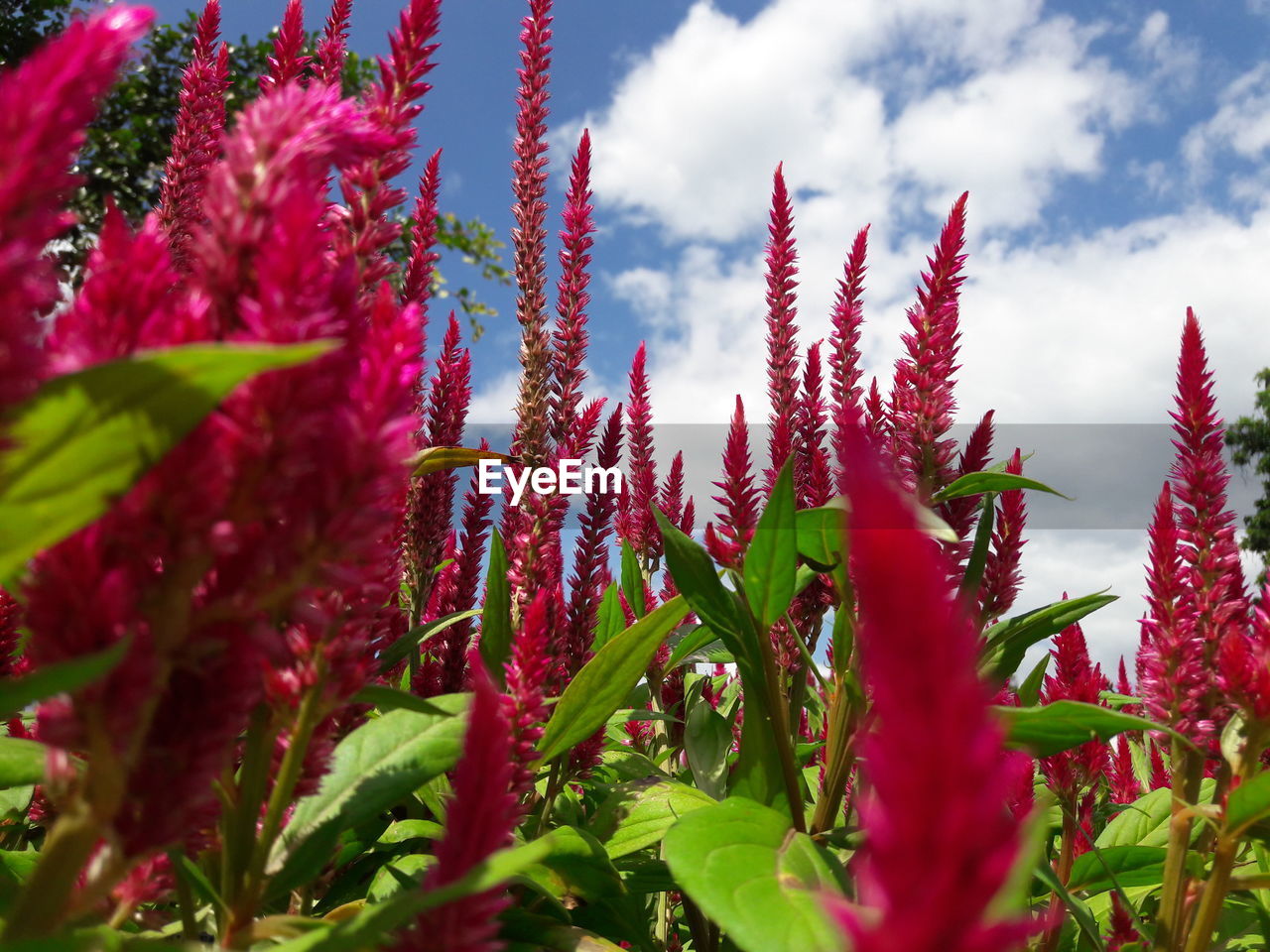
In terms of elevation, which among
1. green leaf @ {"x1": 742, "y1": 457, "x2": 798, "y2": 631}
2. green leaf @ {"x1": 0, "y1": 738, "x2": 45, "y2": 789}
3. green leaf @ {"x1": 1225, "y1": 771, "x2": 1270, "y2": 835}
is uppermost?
green leaf @ {"x1": 742, "y1": 457, "x2": 798, "y2": 631}

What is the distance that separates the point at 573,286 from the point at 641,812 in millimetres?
1708

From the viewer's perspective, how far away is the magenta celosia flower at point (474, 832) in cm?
57

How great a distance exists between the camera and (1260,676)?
1279 mm

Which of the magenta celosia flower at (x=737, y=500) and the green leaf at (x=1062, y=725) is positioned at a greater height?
the magenta celosia flower at (x=737, y=500)

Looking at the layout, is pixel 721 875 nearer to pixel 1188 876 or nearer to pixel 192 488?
pixel 192 488

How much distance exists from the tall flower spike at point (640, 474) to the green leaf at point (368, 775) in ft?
7.42

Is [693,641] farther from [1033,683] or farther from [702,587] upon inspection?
[1033,683]

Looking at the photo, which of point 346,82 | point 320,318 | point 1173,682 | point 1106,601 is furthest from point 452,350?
point 346,82

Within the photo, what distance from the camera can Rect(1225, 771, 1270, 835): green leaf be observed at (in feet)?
3.93

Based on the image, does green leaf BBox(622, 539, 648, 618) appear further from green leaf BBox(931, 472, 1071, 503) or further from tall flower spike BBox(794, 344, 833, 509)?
green leaf BBox(931, 472, 1071, 503)

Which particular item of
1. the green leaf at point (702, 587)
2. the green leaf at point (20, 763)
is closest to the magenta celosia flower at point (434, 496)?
the green leaf at point (702, 587)

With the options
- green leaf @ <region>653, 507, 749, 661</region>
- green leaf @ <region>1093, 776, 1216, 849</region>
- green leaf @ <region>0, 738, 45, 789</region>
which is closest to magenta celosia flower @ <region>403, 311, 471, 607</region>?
green leaf @ <region>653, 507, 749, 661</region>

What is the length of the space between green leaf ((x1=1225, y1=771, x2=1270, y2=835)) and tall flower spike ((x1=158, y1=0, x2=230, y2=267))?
214cm

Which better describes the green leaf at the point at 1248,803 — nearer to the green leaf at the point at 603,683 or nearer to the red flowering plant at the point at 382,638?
the red flowering plant at the point at 382,638
